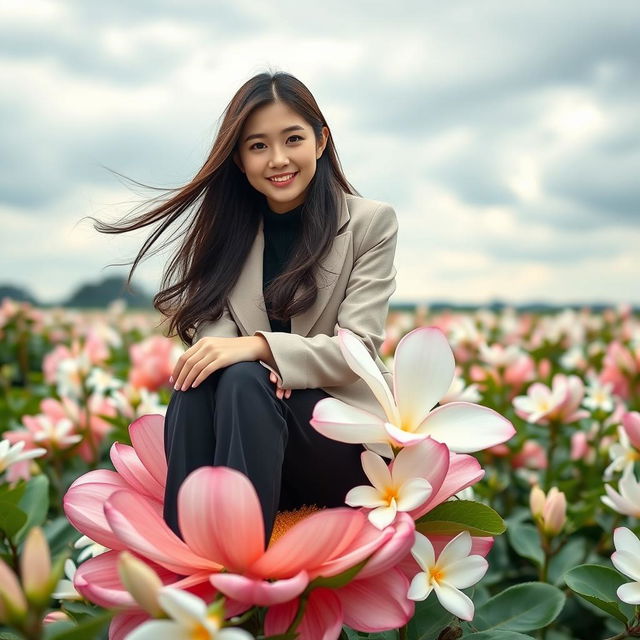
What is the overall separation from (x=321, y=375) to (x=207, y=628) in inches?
17.0

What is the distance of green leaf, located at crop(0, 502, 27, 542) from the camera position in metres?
1.08

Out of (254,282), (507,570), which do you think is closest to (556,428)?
(507,570)

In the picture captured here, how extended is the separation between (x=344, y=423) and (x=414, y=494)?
0.10 m

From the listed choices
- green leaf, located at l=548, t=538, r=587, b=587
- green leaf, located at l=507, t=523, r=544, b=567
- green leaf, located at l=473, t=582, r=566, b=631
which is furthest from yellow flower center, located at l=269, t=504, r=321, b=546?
green leaf, located at l=548, t=538, r=587, b=587

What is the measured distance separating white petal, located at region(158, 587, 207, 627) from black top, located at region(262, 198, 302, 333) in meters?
0.64

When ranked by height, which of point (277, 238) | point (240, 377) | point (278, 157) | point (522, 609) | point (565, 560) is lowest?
point (565, 560)

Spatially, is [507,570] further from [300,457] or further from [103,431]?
[103,431]

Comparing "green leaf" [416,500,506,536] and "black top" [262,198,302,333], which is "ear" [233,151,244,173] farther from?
"green leaf" [416,500,506,536]

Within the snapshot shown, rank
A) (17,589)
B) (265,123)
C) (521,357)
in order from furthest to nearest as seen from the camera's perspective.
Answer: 1. (521,357)
2. (265,123)
3. (17,589)

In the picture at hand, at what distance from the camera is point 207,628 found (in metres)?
0.66

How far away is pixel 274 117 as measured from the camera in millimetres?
1172

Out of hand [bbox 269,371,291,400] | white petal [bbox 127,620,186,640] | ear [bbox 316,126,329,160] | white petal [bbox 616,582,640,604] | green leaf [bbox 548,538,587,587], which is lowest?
green leaf [bbox 548,538,587,587]

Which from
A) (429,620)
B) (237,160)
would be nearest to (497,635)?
(429,620)

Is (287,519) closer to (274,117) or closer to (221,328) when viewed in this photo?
(221,328)
